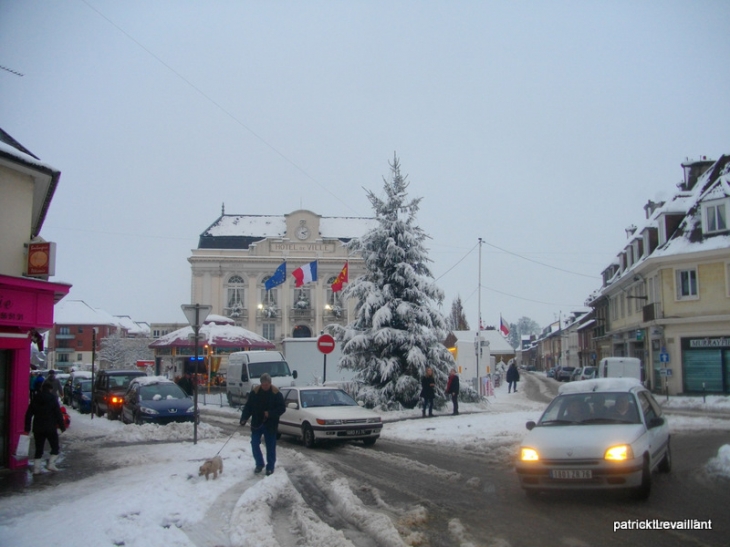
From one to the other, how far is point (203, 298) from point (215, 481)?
62.1 meters

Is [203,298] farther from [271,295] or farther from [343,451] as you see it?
[343,451]

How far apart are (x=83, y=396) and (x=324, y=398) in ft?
61.8

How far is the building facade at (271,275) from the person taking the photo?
7144 cm

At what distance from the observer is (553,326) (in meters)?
125

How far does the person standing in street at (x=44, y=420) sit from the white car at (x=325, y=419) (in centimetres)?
468

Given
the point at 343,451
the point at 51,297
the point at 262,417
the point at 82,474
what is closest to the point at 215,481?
the point at 262,417

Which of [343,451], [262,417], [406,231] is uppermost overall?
[406,231]

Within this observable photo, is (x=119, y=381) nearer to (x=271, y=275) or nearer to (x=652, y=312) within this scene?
(x=652, y=312)

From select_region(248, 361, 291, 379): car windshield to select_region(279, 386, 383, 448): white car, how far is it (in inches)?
416

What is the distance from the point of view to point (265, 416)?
1167 cm

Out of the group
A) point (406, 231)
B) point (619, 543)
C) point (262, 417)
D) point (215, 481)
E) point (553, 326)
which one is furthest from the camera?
point (553, 326)

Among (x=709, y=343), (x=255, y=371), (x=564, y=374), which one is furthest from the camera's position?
(x=564, y=374)

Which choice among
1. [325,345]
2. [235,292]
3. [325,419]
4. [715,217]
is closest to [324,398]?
[325,419]

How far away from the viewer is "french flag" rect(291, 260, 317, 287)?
1368 inches
